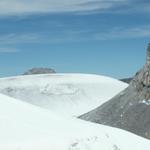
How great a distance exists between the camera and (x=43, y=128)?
10430 mm

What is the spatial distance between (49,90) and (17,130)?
275 feet

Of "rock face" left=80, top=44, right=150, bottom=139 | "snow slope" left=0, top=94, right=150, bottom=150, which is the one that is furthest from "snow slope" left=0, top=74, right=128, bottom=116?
"snow slope" left=0, top=94, right=150, bottom=150

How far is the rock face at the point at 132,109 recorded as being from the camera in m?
62.9

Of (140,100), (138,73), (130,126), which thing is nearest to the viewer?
(130,126)

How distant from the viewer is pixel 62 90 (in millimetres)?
94000

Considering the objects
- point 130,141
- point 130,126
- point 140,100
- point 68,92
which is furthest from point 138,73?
point 130,141

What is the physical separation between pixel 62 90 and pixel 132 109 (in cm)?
2830

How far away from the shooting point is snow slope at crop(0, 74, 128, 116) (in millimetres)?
91562

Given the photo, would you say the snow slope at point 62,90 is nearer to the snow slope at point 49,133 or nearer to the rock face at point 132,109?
the rock face at point 132,109

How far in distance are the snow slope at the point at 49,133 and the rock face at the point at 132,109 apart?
46.8 m

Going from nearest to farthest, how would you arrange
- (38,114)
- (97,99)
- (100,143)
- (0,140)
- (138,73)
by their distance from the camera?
(0,140), (100,143), (38,114), (138,73), (97,99)

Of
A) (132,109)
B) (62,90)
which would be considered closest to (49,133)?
(132,109)

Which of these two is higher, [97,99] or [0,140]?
→ [0,140]

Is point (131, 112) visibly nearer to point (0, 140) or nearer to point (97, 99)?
point (97, 99)
